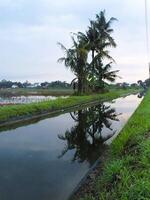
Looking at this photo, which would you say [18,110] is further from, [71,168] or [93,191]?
[93,191]

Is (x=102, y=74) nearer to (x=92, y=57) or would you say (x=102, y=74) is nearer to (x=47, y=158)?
(x=92, y=57)

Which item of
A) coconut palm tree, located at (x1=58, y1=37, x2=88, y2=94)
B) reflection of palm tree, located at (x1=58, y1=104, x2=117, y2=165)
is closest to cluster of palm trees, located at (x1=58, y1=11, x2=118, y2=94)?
coconut palm tree, located at (x1=58, y1=37, x2=88, y2=94)

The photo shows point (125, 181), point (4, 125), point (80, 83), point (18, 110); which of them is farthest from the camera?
point (80, 83)

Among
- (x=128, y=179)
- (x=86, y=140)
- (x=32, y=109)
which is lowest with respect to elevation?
(x=86, y=140)

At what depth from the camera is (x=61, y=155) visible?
955 cm

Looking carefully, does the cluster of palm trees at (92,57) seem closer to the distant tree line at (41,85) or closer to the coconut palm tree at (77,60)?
the coconut palm tree at (77,60)

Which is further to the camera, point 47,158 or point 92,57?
point 92,57

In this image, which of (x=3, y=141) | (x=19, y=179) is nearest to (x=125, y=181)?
(x=19, y=179)

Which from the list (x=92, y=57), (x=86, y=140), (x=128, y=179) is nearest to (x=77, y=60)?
(x=92, y=57)

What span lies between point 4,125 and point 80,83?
20326 mm

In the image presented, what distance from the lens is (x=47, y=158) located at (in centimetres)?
914

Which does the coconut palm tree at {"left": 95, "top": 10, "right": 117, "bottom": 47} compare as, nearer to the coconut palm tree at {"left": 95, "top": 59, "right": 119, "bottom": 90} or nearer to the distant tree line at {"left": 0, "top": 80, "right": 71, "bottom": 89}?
the coconut palm tree at {"left": 95, "top": 59, "right": 119, "bottom": 90}

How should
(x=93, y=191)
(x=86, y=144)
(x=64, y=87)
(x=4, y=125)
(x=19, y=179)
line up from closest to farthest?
(x=93, y=191), (x=19, y=179), (x=86, y=144), (x=4, y=125), (x=64, y=87)

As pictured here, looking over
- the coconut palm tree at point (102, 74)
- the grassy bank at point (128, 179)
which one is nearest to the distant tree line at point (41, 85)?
the coconut palm tree at point (102, 74)
